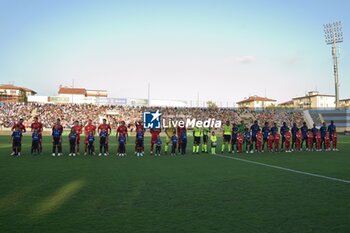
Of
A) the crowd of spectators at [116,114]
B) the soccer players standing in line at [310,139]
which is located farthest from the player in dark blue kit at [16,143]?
the crowd of spectators at [116,114]

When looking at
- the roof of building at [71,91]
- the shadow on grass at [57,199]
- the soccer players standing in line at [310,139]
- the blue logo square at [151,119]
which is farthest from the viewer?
the roof of building at [71,91]

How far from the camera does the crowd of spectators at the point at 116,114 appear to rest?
55000 mm

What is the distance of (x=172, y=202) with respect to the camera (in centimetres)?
659

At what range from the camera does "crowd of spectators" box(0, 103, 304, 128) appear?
5500 centimetres

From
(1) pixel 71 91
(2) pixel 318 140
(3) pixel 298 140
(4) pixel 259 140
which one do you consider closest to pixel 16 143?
(4) pixel 259 140

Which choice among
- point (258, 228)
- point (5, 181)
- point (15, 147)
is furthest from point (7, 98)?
point (258, 228)

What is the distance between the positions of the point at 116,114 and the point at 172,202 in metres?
56.2

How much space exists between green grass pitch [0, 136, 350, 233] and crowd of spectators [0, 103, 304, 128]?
45934 mm

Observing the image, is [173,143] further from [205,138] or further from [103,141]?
[103,141]

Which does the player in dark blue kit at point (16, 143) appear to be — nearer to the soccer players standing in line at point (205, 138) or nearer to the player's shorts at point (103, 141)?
the player's shorts at point (103, 141)

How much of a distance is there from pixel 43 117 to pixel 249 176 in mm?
51293

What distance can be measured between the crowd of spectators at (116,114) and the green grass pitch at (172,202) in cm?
4593

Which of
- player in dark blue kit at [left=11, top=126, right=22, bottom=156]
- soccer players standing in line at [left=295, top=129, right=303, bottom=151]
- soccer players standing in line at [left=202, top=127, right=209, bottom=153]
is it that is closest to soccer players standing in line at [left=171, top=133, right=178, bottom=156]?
soccer players standing in line at [left=202, top=127, right=209, bottom=153]

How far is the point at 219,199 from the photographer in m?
6.88
